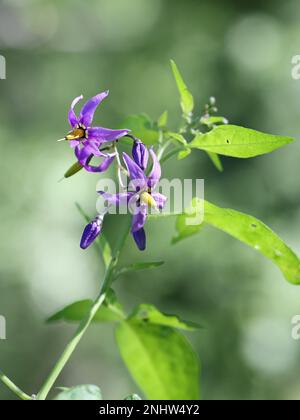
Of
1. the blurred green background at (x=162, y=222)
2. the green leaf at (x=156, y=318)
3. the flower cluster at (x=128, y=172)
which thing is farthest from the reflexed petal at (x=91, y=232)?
the blurred green background at (x=162, y=222)

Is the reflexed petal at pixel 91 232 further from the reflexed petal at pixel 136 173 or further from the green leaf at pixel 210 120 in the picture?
the green leaf at pixel 210 120

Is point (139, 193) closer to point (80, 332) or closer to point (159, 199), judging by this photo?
point (159, 199)

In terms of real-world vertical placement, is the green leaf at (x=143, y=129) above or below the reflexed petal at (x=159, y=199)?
above

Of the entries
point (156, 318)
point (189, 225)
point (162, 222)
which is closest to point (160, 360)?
point (156, 318)

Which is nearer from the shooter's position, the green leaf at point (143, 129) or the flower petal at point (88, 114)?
the flower petal at point (88, 114)

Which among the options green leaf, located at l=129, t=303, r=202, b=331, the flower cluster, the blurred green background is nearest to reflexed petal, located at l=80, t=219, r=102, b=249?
the flower cluster

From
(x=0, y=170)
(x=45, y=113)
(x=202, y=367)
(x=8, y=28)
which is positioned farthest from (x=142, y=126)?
(x=8, y=28)

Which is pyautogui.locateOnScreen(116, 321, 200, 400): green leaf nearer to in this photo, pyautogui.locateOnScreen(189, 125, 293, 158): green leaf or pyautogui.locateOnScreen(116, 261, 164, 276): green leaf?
pyautogui.locateOnScreen(116, 261, 164, 276): green leaf
